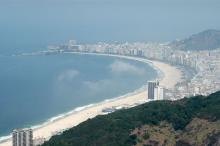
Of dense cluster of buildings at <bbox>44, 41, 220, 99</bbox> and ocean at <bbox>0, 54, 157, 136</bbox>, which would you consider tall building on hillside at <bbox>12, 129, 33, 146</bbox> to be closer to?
ocean at <bbox>0, 54, 157, 136</bbox>

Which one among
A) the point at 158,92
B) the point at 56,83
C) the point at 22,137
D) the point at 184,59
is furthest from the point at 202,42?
the point at 22,137

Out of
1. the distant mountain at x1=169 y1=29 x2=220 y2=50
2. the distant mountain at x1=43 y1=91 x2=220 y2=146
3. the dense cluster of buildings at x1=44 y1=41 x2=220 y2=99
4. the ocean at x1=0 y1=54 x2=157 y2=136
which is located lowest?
the ocean at x1=0 y1=54 x2=157 y2=136

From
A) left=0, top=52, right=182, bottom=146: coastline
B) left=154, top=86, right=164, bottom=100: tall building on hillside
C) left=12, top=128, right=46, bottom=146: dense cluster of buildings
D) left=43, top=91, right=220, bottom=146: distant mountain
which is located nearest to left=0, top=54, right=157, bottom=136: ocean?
left=0, top=52, right=182, bottom=146: coastline

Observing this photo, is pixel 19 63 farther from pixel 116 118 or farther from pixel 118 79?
pixel 116 118

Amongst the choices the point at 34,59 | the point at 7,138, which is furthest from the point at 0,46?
the point at 7,138

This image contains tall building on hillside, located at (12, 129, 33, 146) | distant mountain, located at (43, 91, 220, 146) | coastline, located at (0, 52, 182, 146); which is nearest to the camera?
distant mountain, located at (43, 91, 220, 146)

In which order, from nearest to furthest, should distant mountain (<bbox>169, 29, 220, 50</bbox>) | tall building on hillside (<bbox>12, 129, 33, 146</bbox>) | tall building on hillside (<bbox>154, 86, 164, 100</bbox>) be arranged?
tall building on hillside (<bbox>12, 129, 33, 146</bbox>)
tall building on hillside (<bbox>154, 86, 164, 100</bbox>)
distant mountain (<bbox>169, 29, 220, 50</bbox>)

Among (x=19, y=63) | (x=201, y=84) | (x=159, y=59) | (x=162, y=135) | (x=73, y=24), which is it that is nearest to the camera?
(x=162, y=135)
